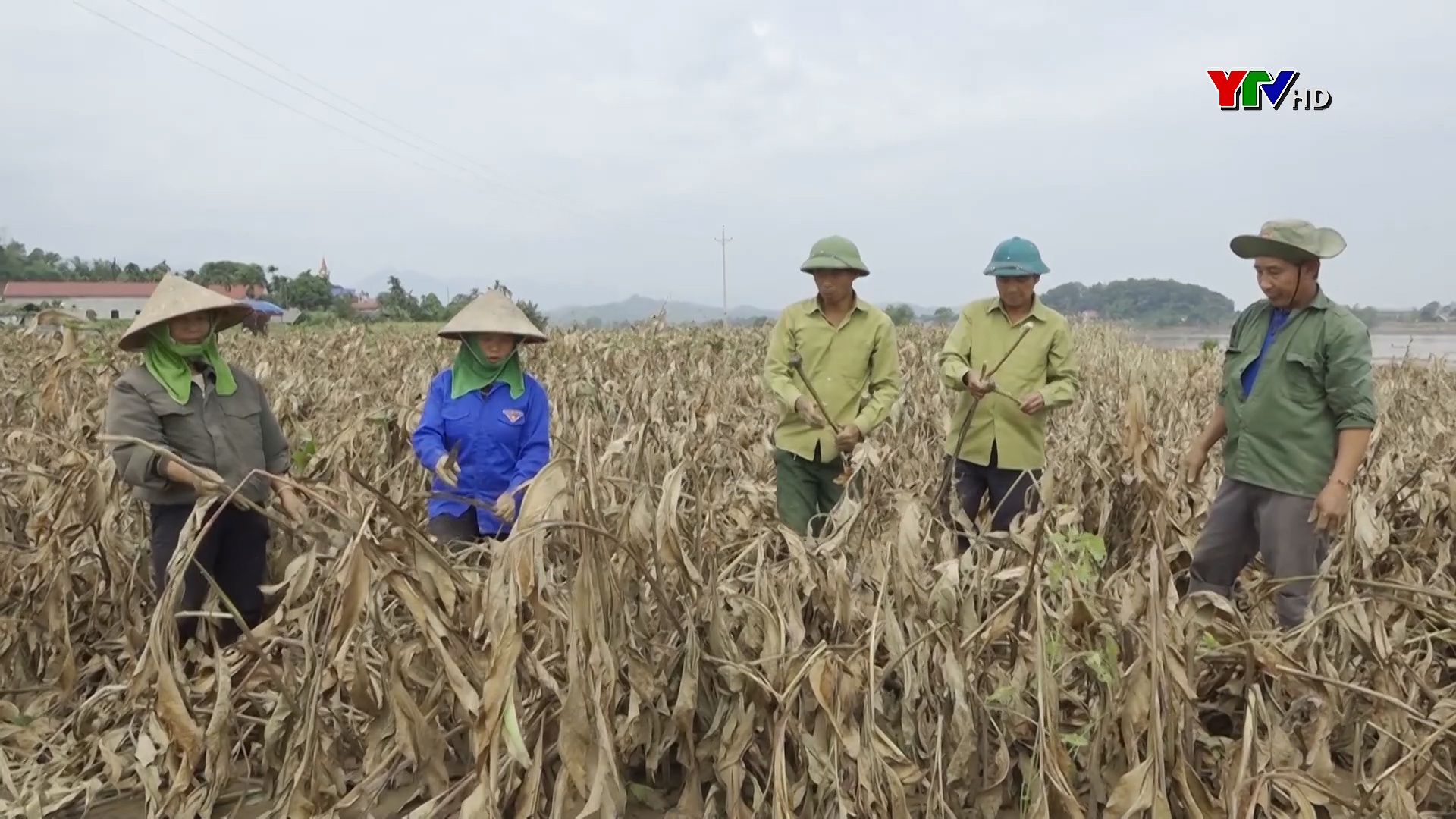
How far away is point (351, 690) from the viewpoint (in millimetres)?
1956

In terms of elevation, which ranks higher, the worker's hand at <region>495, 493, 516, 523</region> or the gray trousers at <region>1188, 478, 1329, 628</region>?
the worker's hand at <region>495, 493, 516, 523</region>

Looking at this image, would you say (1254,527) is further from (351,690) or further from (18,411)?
(18,411)

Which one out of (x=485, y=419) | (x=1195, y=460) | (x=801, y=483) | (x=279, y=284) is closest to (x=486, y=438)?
(x=485, y=419)

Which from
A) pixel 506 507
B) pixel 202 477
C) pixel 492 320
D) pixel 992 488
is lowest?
pixel 992 488

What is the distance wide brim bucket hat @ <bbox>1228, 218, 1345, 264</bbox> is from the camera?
2516 mm

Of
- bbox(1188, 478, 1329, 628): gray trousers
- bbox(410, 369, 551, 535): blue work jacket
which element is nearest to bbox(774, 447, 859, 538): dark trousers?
bbox(410, 369, 551, 535): blue work jacket

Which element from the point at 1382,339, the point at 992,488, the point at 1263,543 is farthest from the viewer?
the point at 1382,339

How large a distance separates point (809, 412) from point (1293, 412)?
58.9 inches

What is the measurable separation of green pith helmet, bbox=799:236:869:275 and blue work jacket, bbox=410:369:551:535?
114 centimetres

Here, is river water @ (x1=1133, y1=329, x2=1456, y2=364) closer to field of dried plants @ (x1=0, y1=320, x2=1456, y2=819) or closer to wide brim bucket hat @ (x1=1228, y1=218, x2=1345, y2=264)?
wide brim bucket hat @ (x1=1228, y1=218, x2=1345, y2=264)

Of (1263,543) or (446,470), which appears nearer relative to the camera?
(446,470)

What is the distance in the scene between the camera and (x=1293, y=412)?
263 centimetres

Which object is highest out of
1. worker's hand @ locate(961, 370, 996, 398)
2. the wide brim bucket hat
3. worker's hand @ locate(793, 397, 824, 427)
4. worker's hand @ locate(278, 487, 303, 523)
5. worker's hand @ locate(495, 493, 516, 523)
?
the wide brim bucket hat

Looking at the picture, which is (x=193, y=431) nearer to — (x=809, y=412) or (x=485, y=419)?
(x=485, y=419)
